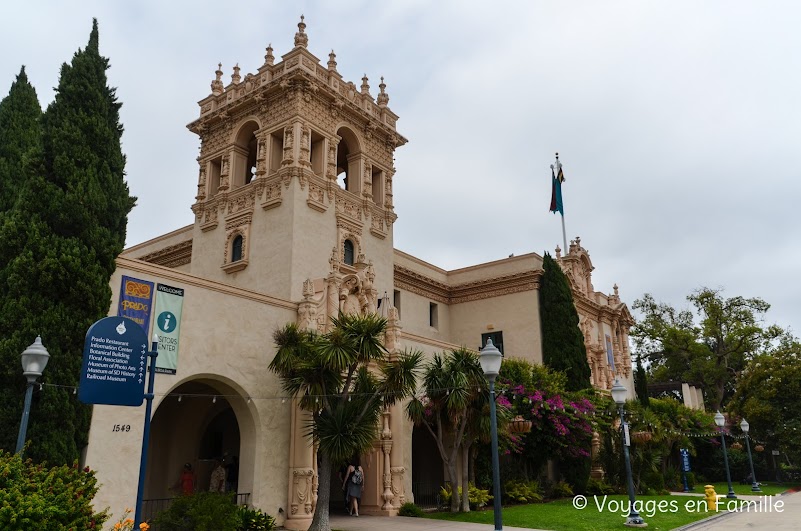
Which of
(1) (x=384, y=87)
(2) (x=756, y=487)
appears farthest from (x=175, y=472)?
(2) (x=756, y=487)

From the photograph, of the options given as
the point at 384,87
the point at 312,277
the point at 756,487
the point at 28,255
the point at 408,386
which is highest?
the point at 384,87

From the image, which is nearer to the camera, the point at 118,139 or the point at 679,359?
the point at 118,139

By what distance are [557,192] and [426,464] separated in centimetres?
2412

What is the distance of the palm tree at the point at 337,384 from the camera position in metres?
16.8

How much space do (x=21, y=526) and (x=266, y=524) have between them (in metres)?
8.99

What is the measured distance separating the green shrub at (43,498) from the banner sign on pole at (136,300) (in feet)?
20.7

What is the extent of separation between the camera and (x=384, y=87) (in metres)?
32.2

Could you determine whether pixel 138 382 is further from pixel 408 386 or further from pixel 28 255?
pixel 408 386

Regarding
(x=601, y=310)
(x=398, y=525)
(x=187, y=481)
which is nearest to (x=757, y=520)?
(x=398, y=525)

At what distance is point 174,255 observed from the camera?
105 feet

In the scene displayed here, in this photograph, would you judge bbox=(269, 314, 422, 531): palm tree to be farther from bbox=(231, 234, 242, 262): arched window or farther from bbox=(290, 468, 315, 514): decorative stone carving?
bbox=(231, 234, 242, 262): arched window

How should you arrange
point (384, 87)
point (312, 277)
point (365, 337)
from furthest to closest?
point (384, 87) → point (312, 277) → point (365, 337)

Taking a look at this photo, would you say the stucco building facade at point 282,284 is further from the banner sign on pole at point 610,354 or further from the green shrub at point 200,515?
the banner sign on pole at point 610,354

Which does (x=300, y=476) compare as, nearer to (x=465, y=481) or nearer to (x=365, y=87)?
(x=465, y=481)
